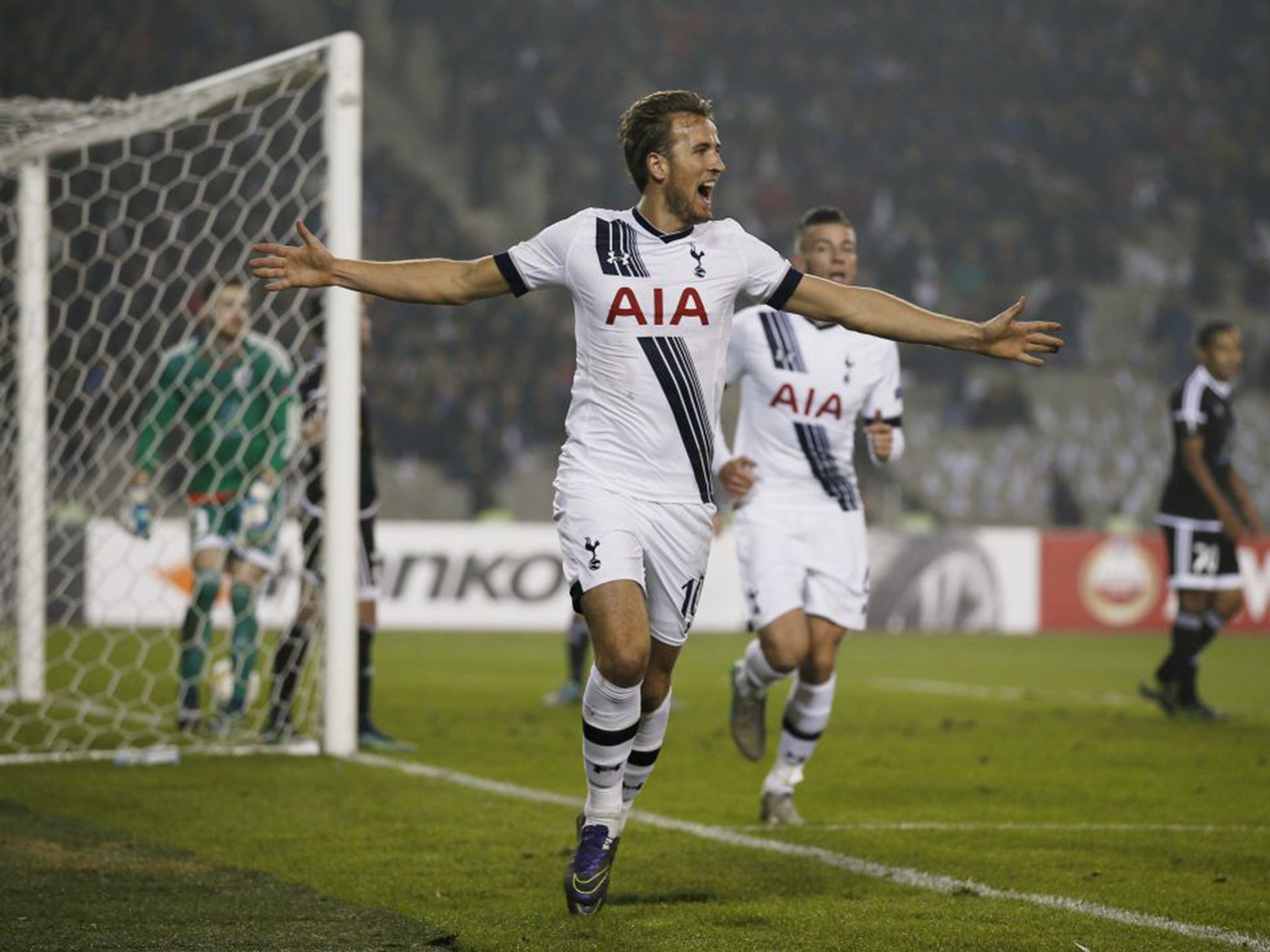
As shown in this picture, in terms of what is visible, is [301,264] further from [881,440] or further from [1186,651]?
[1186,651]

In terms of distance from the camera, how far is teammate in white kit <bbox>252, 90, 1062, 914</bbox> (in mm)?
4664

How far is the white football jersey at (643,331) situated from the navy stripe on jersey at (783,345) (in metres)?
1.90

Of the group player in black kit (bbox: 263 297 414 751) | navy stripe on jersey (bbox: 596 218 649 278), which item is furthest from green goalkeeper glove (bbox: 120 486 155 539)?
navy stripe on jersey (bbox: 596 218 649 278)

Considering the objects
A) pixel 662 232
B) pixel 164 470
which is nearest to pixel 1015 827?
pixel 662 232

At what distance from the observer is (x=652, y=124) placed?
482 cm

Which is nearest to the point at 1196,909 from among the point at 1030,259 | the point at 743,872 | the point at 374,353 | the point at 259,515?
the point at 743,872

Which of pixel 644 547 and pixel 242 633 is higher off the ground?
pixel 644 547

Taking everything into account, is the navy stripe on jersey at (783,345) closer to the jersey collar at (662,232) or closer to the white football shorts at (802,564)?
the white football shorts at (802,564)

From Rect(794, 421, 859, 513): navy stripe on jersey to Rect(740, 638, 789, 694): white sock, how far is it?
601 mm

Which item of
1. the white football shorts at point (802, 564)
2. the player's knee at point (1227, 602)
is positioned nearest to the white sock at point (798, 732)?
the white football shorts at point (802, 564)

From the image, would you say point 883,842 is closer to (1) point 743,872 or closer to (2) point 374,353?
(1) point 743,872

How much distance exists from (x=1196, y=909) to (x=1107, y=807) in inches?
88.7

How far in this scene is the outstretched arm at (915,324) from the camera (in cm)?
453

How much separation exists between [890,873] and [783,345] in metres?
2.23
